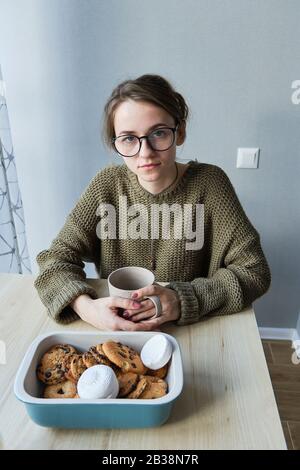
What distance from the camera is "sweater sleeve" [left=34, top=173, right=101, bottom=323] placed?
0.74 meters

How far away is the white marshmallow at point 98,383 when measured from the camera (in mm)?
488

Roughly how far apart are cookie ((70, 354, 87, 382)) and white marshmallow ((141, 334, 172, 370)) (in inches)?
3.4

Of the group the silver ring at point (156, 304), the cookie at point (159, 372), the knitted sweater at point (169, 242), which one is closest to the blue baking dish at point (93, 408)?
the cookie at point (159, 372)

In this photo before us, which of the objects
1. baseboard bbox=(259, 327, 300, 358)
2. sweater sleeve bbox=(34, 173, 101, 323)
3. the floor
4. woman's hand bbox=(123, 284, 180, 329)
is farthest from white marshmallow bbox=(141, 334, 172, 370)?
baseboard bbox=(259, 327, 300, 358)

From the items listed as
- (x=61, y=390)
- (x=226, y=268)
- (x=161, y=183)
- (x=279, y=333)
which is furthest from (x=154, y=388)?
(x=279, y=333)

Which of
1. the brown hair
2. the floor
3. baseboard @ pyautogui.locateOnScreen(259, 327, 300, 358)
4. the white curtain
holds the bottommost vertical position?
the floor

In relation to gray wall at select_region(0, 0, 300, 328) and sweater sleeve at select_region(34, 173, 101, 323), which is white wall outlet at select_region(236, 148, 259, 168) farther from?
sweater sleeve at select_region(34, 173, 101, 323)

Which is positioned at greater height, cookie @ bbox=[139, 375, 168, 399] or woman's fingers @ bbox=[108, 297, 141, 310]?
woman's fingers @ bbox=[108, 297, 141, 310]

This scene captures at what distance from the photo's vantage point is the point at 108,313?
0.69 metres

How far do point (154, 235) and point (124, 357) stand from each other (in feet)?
1.39

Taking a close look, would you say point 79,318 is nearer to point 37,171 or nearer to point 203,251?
point 203,251

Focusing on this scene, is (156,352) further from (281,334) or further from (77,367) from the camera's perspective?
(281,334)

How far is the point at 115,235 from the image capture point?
3.12ft

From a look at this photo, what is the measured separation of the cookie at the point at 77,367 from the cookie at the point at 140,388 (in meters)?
0.07
